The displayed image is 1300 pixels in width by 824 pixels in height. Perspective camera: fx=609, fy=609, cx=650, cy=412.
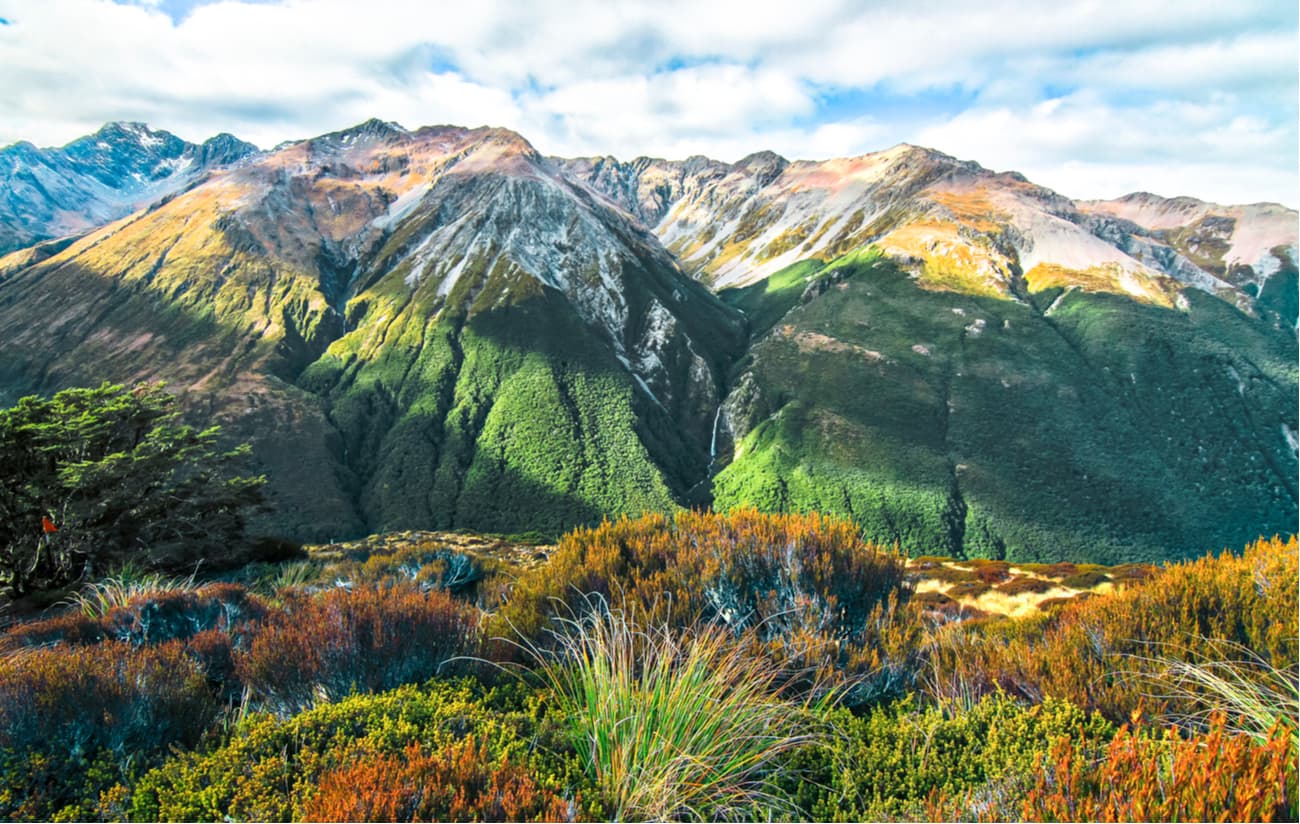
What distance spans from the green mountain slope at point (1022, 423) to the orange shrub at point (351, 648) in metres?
66.3

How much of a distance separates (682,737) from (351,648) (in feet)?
10.0

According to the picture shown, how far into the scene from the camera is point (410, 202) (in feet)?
435

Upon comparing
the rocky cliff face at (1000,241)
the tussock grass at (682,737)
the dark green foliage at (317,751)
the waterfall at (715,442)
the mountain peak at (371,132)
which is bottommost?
the waterfall at (715,442)

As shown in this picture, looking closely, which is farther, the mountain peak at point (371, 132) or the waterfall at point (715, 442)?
the mountain peak at point (371, 132)

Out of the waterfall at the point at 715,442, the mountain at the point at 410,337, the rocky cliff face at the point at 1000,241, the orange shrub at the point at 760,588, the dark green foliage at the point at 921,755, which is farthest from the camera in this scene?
the rocky cliff face at the point at 1000,241

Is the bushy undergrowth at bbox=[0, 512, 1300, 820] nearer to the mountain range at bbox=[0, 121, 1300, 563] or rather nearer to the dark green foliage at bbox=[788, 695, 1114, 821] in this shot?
the dark green foliage at bbox=[788, 695, 1114, 821]

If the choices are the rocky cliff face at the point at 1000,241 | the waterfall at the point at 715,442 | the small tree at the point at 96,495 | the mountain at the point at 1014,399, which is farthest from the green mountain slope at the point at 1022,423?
the small tree at the point at 96,495

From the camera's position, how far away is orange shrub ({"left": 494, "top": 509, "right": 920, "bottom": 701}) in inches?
239

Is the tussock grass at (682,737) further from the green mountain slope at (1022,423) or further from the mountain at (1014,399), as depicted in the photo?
the green mountain slope at (1022,423)

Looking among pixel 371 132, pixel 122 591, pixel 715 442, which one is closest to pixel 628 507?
pixel 715 442

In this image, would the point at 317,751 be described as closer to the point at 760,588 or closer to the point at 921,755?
the point at 921,755

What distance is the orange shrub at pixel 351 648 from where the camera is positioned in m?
5.05

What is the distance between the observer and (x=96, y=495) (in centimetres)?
1592

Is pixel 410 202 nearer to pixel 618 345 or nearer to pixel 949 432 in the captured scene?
pixel 618 345
